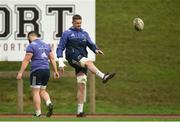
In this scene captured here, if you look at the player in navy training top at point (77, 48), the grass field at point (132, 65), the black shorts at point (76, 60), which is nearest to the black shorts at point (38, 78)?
the player in navy training top at point (77, 48)

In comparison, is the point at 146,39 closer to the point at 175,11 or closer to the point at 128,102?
the point at 175,11

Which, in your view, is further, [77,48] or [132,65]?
[132,65]

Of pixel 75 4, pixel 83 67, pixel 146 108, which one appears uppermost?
pixel 75 4

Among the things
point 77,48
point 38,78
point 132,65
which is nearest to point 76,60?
point 77,48

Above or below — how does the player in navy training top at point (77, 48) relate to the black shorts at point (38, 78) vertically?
above

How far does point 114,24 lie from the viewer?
2619cm

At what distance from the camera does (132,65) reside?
23.4 m

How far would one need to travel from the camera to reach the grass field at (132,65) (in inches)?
806

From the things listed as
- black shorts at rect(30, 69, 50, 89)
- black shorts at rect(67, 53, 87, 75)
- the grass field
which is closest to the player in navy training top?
black shorts at rect(67, 53, 87, 75)

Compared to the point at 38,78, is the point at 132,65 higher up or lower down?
lower down

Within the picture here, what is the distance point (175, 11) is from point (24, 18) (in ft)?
28.8

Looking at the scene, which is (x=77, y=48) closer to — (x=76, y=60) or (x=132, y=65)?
(x=76, y=60)

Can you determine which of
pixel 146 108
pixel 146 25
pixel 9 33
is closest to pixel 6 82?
pixel 9 33

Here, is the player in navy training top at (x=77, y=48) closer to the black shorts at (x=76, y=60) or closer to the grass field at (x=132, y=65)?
the black shorts at (x=76, y=60)
